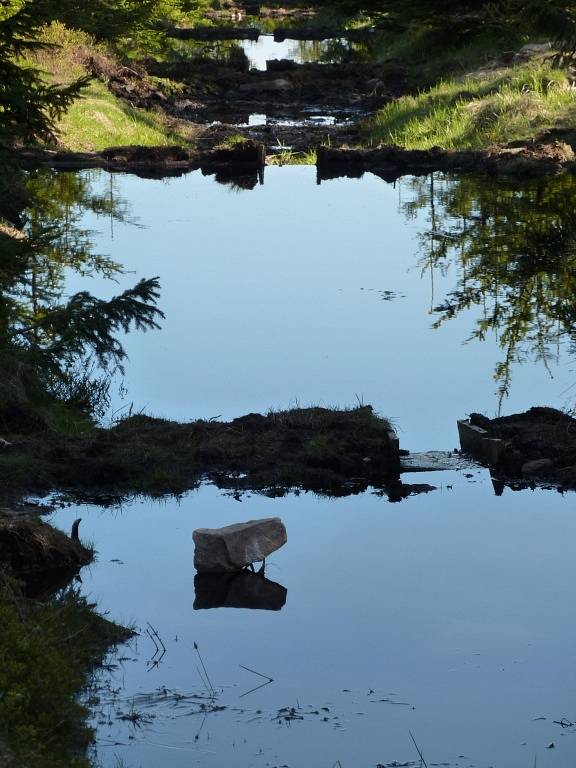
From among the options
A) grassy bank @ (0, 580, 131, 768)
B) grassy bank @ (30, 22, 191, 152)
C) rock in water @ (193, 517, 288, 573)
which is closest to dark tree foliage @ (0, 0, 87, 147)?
rock in water @ (193, 517, 288, 573)

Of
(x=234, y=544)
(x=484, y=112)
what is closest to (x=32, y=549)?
(x=234, y=544)

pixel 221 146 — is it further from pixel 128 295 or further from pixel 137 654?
pixel 137 654

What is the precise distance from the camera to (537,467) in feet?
38.4

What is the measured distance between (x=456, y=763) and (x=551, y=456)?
208 inches

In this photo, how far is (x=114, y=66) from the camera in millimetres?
35656

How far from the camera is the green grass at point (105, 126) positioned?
97.6ft

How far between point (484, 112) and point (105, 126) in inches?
317

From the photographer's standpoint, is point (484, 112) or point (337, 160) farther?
point (484, 112)

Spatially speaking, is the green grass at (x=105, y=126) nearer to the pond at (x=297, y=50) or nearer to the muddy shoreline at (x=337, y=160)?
the muddy shoreline at (x=337, y=160)

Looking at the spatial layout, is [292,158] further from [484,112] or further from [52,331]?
[52,331]

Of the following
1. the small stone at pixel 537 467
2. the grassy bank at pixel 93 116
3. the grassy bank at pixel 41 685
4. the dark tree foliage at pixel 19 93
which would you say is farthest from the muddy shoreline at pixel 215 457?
the grassy bank at pixel 93 116

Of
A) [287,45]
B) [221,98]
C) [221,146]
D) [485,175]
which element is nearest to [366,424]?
[485,175]

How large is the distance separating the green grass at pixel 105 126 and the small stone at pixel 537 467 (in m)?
18.8

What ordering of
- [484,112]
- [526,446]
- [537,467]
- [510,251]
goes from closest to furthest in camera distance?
[537,467] → [526,446] → [510,251] → [484,112]
